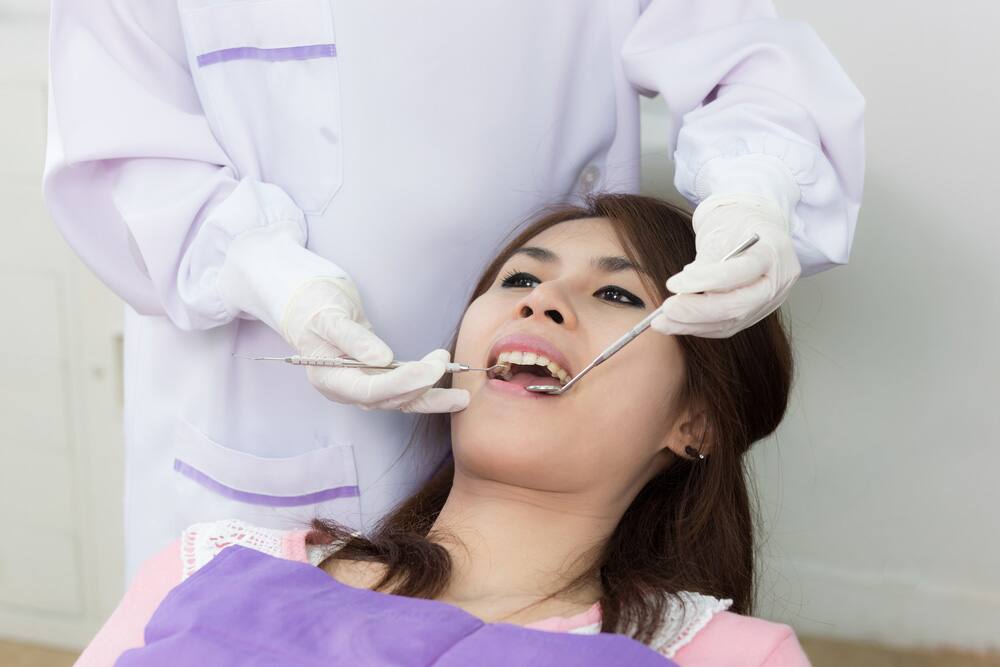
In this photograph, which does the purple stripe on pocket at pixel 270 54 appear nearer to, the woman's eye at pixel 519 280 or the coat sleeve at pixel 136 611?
the woman's eye at pixel 519 280

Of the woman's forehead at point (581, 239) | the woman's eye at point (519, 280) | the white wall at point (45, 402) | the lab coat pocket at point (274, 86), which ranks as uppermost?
the lab coat pocket at point (274, 86)

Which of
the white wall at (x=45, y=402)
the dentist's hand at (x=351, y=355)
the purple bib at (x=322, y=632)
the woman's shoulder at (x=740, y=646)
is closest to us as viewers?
the purple bib at (x=322, y=632)

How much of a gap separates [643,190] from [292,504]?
2.77ft

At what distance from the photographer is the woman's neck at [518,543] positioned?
4.58 feet

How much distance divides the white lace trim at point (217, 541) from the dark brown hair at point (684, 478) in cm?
6

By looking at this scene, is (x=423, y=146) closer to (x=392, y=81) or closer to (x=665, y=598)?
(x=392, y=81)

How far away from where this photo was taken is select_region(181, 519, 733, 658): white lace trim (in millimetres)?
1302

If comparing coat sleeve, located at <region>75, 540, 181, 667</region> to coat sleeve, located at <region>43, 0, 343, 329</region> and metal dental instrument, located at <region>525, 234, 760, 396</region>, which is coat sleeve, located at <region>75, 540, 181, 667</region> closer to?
coat sleeve, located at <region>43, 0, 343, 329</region>

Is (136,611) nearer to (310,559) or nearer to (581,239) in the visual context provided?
(310,559)

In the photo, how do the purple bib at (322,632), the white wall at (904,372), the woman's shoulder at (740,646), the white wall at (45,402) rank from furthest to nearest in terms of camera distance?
the white wall at (45,402) < the white wall at (904,372) < the woman's shoulder at (740,646) < the purple bib at (322,632)

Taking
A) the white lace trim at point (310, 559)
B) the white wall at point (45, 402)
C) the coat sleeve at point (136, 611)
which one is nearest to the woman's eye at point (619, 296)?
the white lace trim at point (310, 559)

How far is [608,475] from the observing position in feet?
4.82

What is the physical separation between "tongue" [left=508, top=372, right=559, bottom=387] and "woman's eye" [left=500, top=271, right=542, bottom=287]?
13 centimetres

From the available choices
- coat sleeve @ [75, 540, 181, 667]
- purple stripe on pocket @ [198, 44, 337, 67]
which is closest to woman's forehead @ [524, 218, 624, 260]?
purple stripe on pocket @ [198, 44, 337, 67]
